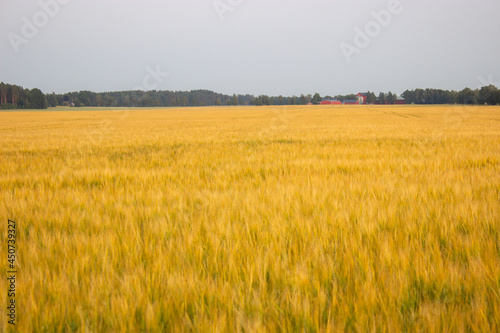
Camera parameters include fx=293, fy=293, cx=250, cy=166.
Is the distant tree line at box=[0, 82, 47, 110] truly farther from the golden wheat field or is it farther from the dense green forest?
the golden wheat field

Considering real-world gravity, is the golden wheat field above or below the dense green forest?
below

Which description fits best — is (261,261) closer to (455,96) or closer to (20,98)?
(20,98)

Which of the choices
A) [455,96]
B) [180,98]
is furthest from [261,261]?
[180,98]

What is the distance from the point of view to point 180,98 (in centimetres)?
13775

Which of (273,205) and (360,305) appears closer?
(360,305)

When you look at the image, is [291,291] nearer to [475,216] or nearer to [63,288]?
[63,288]

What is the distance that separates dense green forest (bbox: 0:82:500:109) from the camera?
91.6m

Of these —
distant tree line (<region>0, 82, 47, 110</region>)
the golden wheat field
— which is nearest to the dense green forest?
distant tree line (<region>0, 82, 47, 110</region>)

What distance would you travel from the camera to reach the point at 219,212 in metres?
2.45

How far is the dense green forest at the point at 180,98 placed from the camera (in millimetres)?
91562

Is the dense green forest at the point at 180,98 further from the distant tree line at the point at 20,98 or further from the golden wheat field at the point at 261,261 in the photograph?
the golden wheat field at the point at 261,261

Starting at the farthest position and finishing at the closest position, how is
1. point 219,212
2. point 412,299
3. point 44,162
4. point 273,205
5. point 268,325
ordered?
point 44,162, point 273,205, point 219,212, point 412,299, point 268,325

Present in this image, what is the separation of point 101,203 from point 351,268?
96.3 inches

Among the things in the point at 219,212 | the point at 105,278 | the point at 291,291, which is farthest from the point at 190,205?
the point at 291,291
